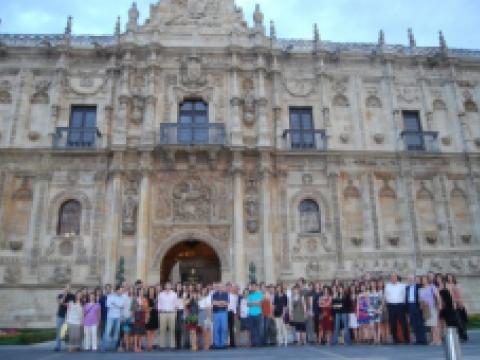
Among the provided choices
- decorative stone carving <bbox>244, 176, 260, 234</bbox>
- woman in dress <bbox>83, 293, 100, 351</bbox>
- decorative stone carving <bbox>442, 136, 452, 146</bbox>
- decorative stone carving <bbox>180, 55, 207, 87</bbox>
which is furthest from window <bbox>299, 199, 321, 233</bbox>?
woman in dress <bbox>83, 293, 100, 351</bbox>

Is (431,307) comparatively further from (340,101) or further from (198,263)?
(198,263)

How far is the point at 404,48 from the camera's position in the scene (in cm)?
2384

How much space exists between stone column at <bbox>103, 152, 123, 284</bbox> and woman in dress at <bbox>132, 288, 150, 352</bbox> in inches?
294

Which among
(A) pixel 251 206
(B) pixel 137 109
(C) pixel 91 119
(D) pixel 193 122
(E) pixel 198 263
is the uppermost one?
(B) pixel 137 109

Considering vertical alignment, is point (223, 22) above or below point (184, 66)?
above

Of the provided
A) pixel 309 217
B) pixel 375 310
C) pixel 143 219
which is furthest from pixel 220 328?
pixel 309 217

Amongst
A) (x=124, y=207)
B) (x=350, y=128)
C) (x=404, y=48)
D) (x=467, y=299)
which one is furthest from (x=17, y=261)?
(x=404, y=48)

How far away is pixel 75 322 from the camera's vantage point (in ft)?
38.4

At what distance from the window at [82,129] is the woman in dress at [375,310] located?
1414 cm

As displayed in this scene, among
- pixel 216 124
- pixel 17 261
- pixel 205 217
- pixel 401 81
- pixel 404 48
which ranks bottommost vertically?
pixel 17 261

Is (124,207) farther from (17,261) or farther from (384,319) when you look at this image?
(384,319)

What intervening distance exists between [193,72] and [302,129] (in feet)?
19.5

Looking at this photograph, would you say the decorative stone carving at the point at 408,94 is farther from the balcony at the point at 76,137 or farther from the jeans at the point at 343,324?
the balcony at the point at 76,137

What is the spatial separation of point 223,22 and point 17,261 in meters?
14.7
